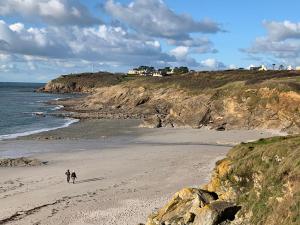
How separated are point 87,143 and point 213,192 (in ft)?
114

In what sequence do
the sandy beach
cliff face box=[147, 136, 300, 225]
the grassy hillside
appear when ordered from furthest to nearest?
the sandy beach, cliff face box=[147, 136, 300, 225], the grassy hillside

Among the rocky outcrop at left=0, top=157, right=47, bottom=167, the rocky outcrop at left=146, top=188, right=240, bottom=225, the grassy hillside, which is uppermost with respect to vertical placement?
the grassy hillside

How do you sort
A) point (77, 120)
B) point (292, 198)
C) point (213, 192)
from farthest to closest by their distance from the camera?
point (77, 120)
point (213, 192)
point (292, 198)

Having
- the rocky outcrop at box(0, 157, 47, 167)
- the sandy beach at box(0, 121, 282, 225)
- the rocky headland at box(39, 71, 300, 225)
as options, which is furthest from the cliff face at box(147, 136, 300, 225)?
the rocky outcrop at box(0, 157, 47, 167)

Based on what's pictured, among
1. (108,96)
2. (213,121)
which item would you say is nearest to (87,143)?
(213,121)

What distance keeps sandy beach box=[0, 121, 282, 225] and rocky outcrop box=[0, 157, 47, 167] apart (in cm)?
145

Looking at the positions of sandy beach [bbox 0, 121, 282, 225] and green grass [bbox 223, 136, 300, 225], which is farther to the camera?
sandy beach [bbox 0, 121, 282, 225]

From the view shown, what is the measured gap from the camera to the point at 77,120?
3250 inches

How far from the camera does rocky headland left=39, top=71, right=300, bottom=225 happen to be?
19266mm

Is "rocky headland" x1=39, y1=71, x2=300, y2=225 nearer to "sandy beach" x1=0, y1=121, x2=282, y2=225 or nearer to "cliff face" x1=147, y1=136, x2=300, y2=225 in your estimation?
"cliff face" x1=147, y1=136, x2=300, y2=225

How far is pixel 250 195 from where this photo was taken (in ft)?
66.5

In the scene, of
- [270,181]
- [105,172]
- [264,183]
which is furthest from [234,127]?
[270,181]

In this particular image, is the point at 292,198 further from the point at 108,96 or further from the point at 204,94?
the point at 108,96

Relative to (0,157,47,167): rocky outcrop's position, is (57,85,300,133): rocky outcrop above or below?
above
